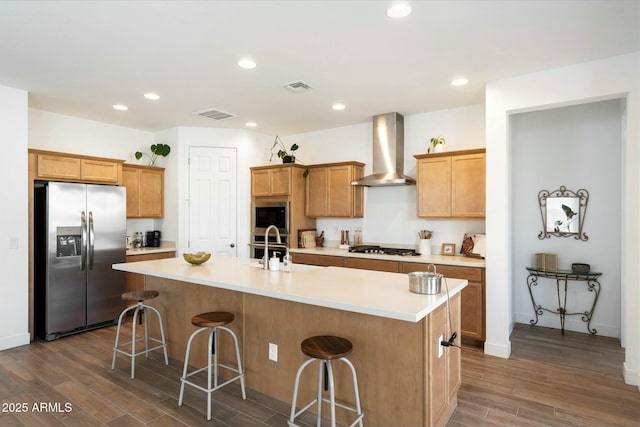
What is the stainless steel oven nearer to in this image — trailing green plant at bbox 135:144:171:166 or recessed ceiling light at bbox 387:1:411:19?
trailing green plant at bbox 135:144:171:166

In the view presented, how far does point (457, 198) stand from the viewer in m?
4.31

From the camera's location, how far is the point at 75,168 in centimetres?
452

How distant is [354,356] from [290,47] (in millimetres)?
2417

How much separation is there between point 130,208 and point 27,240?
1463 mm

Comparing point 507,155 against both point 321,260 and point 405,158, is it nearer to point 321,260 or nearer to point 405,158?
point 405,158

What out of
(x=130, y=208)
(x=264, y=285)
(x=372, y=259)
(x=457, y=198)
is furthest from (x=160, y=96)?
(x=457, y=198)

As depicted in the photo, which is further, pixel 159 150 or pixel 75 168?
pixel 159 150

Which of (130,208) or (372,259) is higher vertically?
(130,208)

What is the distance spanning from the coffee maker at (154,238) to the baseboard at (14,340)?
6.69ft

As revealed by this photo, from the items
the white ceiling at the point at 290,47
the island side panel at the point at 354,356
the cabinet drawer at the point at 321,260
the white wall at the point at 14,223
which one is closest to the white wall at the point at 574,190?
the white ceiling at the point at 290,47

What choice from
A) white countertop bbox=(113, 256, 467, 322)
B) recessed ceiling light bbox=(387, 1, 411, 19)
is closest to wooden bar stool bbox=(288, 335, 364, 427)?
white countertop bbox=(113, 256, 467, 322)

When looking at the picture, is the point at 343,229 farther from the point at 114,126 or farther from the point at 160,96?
the point at 114,126

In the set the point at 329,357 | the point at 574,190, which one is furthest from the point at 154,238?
the point at 574,190

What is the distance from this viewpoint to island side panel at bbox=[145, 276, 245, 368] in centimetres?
303
